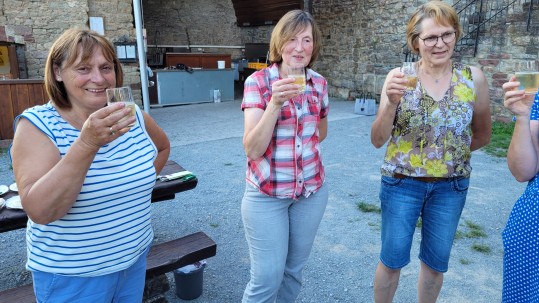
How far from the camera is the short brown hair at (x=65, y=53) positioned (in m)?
1.45

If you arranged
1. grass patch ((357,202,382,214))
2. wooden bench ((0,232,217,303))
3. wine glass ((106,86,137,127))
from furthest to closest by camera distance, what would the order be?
grass patch ((357,202,382,214)) → wooden bench ((0,232,217,303)) → wine glass ((106,86,137,127))

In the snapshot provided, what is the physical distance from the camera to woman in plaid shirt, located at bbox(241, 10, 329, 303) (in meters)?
1.84

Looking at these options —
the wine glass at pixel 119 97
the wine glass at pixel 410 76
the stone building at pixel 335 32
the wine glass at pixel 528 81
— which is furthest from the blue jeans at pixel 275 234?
the stone building at pixel 335 32

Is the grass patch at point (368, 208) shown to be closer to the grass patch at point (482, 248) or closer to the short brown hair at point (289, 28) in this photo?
the grass patch at point (482, 248)

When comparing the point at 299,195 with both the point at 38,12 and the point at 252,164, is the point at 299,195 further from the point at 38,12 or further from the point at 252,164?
the point at 38,12

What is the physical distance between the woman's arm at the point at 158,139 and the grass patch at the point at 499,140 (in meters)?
5.82

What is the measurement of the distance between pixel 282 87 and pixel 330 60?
11467mm

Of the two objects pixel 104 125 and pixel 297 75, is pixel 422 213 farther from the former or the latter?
pixel 104 125

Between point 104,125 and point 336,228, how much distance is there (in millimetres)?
2945

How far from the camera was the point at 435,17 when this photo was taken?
189 centimetres

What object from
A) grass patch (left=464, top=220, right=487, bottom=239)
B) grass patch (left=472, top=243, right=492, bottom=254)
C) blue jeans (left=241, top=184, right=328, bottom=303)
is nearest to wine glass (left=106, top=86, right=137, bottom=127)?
blue jeans (left=241, top=184, right=328, bottom=303)

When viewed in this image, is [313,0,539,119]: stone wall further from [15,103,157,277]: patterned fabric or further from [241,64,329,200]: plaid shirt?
[15,103,157,277]: patterned fabric

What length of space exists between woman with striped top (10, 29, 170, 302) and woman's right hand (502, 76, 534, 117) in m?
1.51

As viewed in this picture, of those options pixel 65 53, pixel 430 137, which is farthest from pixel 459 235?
pixel 65 53
